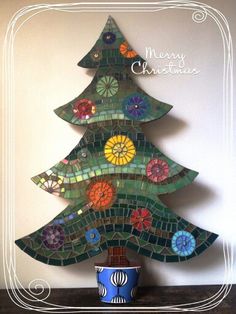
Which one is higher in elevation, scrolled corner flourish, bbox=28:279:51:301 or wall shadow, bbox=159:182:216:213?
wall shadow, bbox=159:182:216:213

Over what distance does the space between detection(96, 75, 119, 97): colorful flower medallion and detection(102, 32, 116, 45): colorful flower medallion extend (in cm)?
10

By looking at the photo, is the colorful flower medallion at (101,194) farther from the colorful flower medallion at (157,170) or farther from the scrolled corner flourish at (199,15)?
the scrolled corner flourish at (199,15)

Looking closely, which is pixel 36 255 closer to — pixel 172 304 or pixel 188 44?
pixel 172 304

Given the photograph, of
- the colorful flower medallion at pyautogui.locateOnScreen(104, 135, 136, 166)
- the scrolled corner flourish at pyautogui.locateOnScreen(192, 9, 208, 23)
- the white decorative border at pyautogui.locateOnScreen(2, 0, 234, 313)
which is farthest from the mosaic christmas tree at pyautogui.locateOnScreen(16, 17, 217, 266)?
the scrolled corner flourish at pyautogui.locateOnScreen(192, 9, 208, 23)

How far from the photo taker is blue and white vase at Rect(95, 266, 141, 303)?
1093mm

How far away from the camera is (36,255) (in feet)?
3.73

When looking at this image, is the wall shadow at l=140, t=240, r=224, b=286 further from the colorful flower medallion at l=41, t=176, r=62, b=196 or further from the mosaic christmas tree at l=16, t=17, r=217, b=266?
the colorful flower medallion at l=41, t=176, r=62, b=196

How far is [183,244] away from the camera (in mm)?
1139

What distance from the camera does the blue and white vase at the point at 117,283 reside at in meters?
1.09

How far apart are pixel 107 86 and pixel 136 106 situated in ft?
0.32

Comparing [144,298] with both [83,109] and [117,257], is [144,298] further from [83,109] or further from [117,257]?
[83,109]

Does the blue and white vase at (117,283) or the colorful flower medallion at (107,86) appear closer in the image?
the blue and white vase at (117,283)

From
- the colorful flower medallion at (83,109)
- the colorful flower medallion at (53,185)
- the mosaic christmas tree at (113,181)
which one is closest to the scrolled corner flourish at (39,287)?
the mosaic christmas tree at (113,181)

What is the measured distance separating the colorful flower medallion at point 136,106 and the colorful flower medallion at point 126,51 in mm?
116
